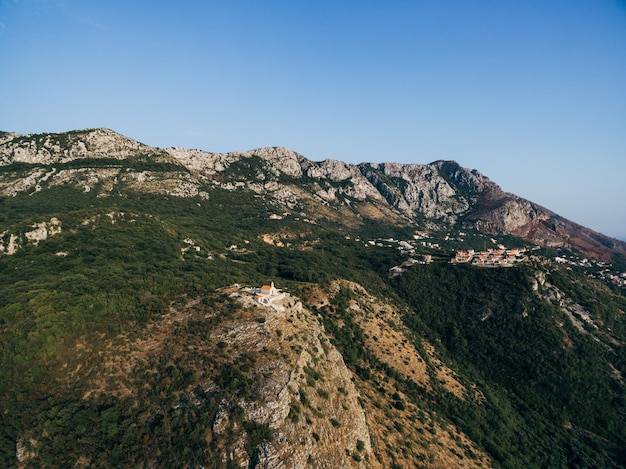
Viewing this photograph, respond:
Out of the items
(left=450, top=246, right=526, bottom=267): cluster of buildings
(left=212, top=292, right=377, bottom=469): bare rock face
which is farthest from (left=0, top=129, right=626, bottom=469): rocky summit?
(left=450, top=246, right=526, bottom=267): cluster of buildings

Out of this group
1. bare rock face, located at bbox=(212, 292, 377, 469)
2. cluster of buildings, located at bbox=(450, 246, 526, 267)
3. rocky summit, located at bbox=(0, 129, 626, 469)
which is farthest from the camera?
cluster of buildings, located at bbox=(450, 246, 526, 267)

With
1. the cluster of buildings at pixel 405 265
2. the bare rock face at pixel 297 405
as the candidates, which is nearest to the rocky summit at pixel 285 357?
the bare rock face at pixel 297 405

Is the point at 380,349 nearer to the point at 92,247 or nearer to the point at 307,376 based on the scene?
the point at 307,376

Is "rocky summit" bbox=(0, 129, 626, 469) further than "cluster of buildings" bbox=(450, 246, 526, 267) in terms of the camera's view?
No

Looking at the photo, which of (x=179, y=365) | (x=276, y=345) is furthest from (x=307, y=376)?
(x=179, y=365)

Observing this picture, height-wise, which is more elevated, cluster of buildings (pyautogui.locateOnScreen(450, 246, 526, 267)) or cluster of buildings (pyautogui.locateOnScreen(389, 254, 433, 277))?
cluster of buildings (pyautogui.locateOnScreen(450, 246, 526, 267))

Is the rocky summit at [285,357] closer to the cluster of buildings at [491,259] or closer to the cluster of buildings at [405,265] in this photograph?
the cluster of buildings at [405,265]

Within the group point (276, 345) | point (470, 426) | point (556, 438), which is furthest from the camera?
point (556, 438)

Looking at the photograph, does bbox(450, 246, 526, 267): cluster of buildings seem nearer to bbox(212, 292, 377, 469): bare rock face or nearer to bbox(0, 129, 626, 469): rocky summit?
bbox(0, 129, 626, 469): rocky summit
